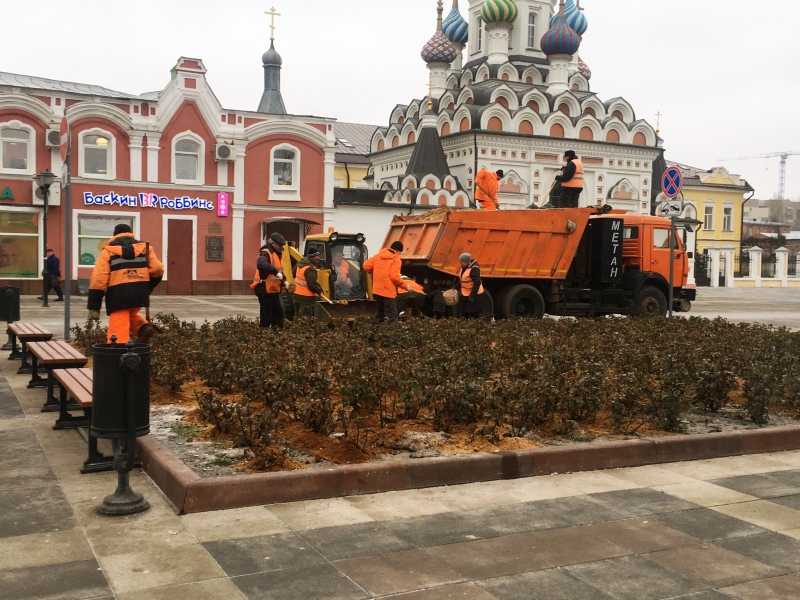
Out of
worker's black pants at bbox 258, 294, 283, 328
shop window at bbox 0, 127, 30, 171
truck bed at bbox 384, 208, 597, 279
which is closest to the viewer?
worker's black pants at bbox 258, 294, 283, 328

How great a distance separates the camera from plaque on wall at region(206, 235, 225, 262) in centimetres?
3400

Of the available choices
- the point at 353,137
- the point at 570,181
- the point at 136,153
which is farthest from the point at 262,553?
the point at 353,137

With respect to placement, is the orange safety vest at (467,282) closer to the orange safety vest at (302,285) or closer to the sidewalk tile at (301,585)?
the orange safety vest at (302,285)

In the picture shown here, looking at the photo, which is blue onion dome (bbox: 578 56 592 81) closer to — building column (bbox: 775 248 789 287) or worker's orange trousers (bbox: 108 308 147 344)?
building column (bbox: 775 248 789 287)

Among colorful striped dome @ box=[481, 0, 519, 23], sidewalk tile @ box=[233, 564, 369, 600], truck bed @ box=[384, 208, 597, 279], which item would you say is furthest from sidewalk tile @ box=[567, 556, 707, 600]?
colorful striped dome @ box=[481, 0, 519, 23]

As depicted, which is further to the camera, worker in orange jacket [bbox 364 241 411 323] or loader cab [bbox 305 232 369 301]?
loader cab [bbox 305 232 369 301]

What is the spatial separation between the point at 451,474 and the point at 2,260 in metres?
28.3

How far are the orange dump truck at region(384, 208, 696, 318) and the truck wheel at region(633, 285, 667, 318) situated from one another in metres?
0.02

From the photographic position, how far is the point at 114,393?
5.70 m

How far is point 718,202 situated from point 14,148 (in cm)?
5165

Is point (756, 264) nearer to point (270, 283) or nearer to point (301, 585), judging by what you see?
point (270, 283)

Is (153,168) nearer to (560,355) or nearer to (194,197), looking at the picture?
(194,197)

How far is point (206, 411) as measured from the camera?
7.51m

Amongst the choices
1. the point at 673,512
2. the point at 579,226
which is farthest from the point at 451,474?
the point at 579,226
